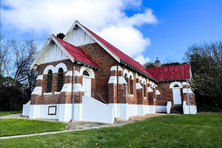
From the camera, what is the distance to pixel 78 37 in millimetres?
18219

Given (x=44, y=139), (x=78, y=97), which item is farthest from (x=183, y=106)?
(x=44, y=139)

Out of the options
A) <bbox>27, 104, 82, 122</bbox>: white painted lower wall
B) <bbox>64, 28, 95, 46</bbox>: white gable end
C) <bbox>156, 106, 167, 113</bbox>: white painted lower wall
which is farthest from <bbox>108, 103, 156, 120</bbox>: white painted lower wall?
<bbox>64, 28, 95, 46</bbox>: white gable end

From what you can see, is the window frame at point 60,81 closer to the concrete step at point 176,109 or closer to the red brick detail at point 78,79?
the red brick detail at point 78,79

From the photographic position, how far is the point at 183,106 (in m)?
22.5

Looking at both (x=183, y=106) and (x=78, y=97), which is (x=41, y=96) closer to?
(x=78, y=97)

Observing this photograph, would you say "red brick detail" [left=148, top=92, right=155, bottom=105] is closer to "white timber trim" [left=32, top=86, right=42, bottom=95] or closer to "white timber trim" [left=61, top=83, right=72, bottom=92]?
"white timber trim" [left=61, top=83, right=72, bottom=92]

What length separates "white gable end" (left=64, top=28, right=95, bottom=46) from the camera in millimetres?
17561

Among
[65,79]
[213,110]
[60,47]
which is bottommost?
[213,110]

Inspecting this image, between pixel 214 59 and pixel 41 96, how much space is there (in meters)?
27.5

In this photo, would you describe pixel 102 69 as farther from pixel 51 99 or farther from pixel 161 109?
pixel 161 109

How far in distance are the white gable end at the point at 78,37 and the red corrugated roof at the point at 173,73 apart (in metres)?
15.2

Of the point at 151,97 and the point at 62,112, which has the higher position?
the point at 151,97

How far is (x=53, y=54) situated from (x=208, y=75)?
2358cm

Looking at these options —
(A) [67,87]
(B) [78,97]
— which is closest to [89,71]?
(A) [67,87]
